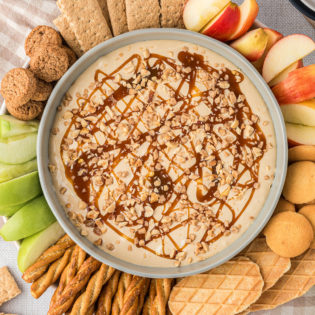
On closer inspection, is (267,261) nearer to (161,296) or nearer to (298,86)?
(161,296)

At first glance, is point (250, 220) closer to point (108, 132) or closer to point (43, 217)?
point (108, 132)

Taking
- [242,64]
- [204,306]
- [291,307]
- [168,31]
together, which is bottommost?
[291,307]

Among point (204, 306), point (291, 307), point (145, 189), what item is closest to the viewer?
point (145, 189)

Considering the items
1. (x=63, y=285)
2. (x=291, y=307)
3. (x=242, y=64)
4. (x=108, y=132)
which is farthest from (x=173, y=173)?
(x=291, y=307)

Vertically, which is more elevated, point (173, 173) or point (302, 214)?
point (173, 173)

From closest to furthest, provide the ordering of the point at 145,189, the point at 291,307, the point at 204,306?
the point at 145,189 → the point at 204,306 → the point at 291,307

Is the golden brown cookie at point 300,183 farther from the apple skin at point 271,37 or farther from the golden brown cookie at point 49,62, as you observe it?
the golden brown cookie at point 49,62
